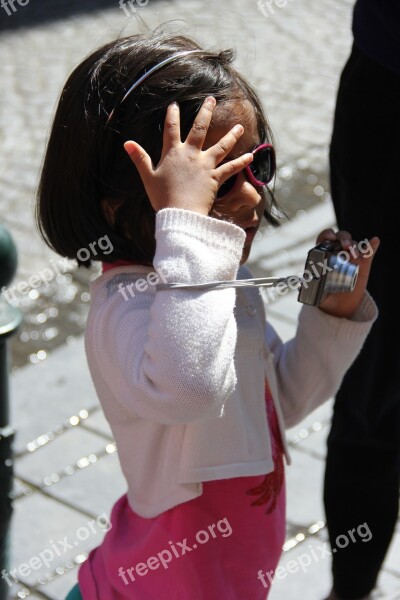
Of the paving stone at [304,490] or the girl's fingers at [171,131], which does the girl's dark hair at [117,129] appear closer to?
the girl's fingers at [171,131]

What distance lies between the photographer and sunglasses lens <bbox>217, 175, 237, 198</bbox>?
5.74ft

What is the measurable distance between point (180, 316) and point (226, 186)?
27 centimetres

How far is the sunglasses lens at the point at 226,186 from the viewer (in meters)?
1.75

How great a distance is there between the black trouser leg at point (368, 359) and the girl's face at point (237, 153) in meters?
0.51

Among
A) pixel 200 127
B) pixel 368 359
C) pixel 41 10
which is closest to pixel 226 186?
pixel 200 127

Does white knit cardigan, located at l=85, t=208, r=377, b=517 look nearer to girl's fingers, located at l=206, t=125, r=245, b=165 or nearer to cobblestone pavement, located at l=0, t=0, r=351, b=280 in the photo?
girl's fingers, located at l=206, t=125, r=245, b=165

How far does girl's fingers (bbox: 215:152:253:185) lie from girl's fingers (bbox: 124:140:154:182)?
0.11 m

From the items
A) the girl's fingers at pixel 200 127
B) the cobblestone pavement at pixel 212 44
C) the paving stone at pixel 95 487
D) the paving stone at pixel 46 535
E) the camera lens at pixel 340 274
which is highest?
the girl's fingers at pixel 200 127

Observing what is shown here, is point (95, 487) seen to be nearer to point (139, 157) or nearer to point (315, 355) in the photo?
point (315, 355)

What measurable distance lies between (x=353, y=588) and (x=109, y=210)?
1.24m

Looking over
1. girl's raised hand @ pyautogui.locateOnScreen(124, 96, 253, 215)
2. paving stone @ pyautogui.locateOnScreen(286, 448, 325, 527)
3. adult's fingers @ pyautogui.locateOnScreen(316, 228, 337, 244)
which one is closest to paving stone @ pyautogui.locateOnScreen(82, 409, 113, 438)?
paving stone @ pyautogui.locateOnScreen(286, 448, 325, 527)

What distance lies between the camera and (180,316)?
161 cm

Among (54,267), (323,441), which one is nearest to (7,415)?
(323,441)

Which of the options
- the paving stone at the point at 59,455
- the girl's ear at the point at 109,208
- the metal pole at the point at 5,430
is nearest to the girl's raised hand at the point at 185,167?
the girl's ear at the point at 109,208
